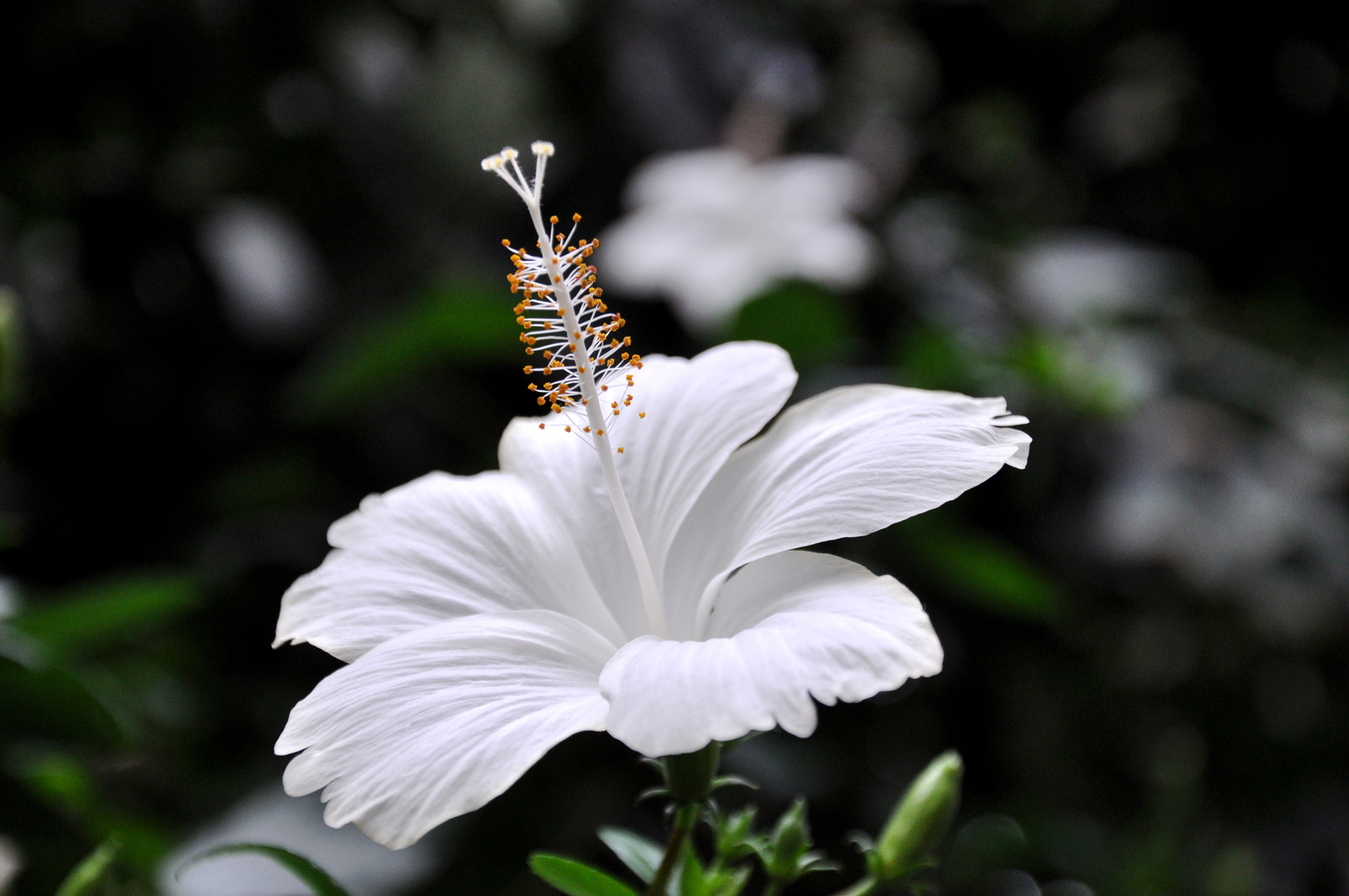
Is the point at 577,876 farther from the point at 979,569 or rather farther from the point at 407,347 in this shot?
the point at 407,347

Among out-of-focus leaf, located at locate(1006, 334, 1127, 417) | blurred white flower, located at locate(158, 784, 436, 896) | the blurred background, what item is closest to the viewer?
blurred white flower, located at locate(158, 784, 436, 896)

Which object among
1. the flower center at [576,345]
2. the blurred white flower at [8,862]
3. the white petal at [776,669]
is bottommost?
the blurred white flower at [8,862]

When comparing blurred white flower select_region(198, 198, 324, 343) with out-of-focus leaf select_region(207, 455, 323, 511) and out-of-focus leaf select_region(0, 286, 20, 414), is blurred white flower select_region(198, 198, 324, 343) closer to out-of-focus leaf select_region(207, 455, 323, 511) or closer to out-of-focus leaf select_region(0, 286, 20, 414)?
out-of-focus leaf select_region(207, 455, 323, 511)

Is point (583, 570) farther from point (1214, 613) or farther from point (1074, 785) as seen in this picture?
point (1214, 613)

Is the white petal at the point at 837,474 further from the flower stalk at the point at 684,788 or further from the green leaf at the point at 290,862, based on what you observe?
the green leaf at the point at 290,862

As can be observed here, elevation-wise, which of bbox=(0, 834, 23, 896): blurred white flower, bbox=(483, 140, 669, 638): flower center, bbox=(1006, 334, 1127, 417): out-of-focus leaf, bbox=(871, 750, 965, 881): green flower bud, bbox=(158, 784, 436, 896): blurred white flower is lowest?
bbox=(158, 784, 436, 896): blurred white flower

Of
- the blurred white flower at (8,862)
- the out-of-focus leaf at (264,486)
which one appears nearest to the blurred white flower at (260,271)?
the out-of-focus leaf at (264,486)

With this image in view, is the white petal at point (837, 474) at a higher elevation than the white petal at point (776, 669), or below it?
higher

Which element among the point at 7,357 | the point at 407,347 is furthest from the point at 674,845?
the point at 407,347

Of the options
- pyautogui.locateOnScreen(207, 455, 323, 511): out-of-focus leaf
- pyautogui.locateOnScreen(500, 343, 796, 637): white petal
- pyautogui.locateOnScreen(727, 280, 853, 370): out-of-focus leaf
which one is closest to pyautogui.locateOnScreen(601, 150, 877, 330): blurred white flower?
pyautogui.locateOnScreen(727, 280, 853, 370): out-of-focus leaf
